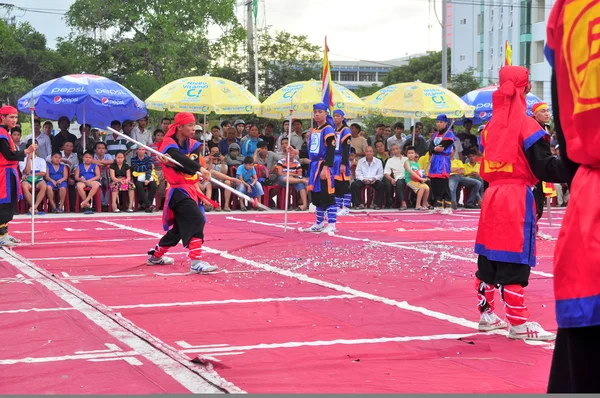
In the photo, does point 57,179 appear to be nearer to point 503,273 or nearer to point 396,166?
point 396,166

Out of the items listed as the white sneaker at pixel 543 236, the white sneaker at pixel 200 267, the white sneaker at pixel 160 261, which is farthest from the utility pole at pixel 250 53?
the white sneaker at pixel 200 267

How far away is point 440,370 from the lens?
556cm

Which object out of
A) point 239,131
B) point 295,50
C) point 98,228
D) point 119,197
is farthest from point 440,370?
point 295,50

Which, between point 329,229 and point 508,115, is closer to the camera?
point 508,115

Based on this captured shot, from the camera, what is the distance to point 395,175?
20.8 meters

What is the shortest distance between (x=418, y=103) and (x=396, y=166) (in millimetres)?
1671

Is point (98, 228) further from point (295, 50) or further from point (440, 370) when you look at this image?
point (295, 50)

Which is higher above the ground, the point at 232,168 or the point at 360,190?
the point at 232,168

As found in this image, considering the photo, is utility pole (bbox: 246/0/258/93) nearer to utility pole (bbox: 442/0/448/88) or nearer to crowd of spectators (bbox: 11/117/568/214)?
utility pole (bbox: 442/0/448/88)

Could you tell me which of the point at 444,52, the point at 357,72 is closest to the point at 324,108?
the point at 444,52

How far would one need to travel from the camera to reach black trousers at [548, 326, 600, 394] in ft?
8.36

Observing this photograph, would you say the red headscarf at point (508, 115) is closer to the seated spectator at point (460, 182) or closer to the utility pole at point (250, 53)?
the seated spectator at point (460, 182)

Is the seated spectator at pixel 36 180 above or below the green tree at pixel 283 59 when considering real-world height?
below

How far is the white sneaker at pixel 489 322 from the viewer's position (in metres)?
6.79
